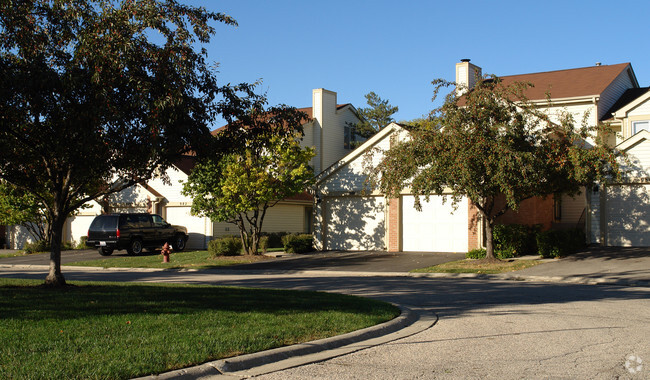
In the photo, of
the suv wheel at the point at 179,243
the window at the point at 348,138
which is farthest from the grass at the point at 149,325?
the window at the point at 348,138

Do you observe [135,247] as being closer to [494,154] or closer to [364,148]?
[364,148]

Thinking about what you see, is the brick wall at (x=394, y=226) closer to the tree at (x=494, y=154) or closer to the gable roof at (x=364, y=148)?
the gable roof at (x=364, y=148)

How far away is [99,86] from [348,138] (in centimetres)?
3204

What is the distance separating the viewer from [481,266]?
21.6 m

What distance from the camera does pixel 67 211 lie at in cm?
1373

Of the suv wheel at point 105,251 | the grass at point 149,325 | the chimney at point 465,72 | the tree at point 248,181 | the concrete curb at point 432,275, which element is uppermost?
the chimney at point 465,72

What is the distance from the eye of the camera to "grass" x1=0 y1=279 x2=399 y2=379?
6.55m

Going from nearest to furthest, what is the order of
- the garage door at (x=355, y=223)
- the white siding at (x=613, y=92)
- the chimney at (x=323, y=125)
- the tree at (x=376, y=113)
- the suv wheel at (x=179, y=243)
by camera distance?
the garage door at (x=355, y=223)
the white siding at (x=613, y=92)
the suv wheel at (x=179, y=243)
the chimney at (x=323, y=125)
the tree at (x=376, y=113)

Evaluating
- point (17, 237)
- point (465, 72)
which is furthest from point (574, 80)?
point (17, 237)

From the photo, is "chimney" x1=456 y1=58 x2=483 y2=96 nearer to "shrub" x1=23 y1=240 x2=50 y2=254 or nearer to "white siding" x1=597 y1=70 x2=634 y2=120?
"white siding" x1=597 y1=70 x2=634 y2=120

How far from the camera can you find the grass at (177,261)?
25.4 m

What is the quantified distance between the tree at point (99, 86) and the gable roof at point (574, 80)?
809 inches

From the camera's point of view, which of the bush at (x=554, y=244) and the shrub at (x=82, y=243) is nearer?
the bush at (x=554, y=244)

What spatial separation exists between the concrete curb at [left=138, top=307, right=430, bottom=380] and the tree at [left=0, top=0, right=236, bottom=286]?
17.4 ft
